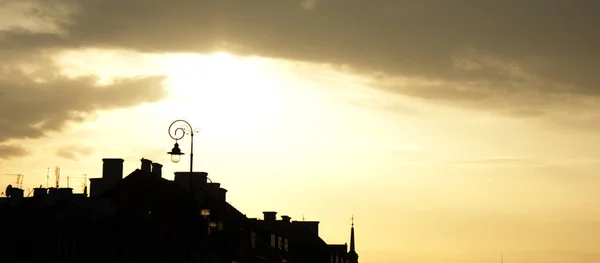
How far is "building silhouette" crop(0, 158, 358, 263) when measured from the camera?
7831 cm

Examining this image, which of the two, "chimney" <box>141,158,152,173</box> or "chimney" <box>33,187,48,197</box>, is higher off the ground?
"chimney" <box>141,158,152,173</box>

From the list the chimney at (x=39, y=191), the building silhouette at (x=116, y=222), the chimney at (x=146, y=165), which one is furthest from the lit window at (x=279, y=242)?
the chimney at (x=146, y=165)

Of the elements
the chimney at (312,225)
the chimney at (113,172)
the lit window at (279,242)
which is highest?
the chimney at (113,172)

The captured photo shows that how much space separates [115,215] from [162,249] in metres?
5.95

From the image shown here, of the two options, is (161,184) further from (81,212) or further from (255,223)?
(255,223)

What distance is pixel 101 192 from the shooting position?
3420 inches

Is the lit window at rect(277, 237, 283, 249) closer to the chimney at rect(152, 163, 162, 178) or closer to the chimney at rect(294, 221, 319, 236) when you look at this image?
the chimney at rect(294, 221, 319, 236)

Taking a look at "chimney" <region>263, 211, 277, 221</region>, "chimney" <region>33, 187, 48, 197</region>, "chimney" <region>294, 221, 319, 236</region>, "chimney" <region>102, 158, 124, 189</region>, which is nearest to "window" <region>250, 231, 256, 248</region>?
"chimney" <region>263, 211, 277, 221</region>

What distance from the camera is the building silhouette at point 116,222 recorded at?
7831cm

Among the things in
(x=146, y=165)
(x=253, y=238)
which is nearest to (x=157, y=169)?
(x=146, y=165)

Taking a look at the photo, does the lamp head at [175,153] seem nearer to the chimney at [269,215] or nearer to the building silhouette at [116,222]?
the building silhouette at [116,222]

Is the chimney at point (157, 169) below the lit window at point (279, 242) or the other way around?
the other way around

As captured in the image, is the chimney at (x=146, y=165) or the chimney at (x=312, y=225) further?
the chimney at (x=312, y=225)

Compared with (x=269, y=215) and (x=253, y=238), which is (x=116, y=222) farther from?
(x=269, y=215)
